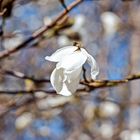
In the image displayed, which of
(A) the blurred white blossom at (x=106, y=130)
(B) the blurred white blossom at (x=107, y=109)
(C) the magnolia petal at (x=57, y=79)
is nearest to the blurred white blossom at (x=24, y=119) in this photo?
(B) the blurred white blossom at (x=107, y=109)

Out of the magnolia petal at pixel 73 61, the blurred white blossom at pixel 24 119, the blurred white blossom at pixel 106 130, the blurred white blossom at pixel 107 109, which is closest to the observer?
the magnolia petal at pixel 73 61

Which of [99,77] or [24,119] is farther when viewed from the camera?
[99,77]

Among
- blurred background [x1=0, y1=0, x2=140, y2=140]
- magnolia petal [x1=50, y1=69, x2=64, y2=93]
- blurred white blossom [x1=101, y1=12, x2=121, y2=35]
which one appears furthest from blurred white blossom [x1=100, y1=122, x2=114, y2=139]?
magnolia petal [x1=50, y1=69, x2=64, y2=93]

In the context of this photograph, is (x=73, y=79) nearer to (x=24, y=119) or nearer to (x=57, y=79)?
(x=57, y=79)

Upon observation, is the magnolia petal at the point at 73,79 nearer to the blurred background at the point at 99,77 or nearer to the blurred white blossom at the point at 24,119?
the blurred background at the point at 99,77

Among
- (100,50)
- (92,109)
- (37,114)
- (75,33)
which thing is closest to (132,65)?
(100,50)

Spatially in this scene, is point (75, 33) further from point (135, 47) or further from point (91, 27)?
point (135, 47)

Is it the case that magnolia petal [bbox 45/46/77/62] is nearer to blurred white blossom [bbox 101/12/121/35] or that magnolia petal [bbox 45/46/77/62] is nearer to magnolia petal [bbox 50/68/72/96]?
magnolia petal [bbox 50/68/72/96]

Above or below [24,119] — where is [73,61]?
above

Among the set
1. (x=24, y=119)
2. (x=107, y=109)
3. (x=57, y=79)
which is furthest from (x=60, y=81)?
Answer: (x=107, y=109)
